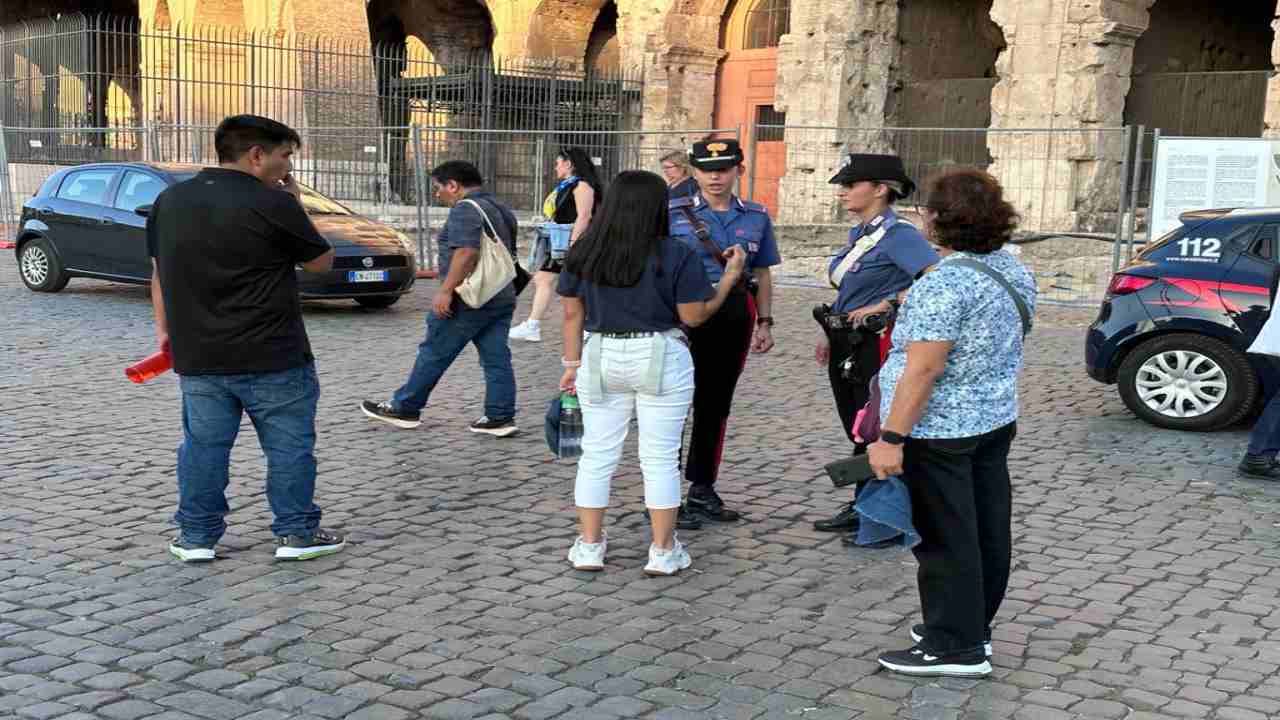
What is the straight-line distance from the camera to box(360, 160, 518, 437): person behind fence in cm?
768

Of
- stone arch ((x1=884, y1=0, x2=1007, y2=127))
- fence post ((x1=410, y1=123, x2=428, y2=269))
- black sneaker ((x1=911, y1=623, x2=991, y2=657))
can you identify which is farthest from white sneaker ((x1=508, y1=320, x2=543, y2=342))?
stone arch ((x1=884, y1=0, x2=1007, y2=127))

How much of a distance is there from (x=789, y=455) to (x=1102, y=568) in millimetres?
2292

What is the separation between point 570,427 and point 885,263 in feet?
4.87

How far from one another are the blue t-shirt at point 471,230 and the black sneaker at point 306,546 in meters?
2.54

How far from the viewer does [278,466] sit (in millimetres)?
5281

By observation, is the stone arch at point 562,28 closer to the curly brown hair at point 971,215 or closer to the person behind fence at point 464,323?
the person behind fence at point 464,323

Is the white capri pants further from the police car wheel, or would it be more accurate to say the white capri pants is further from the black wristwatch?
the police car wheel

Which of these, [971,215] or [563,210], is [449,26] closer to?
[563,210]

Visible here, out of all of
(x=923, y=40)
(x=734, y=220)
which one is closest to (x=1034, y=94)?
(x=923, y=40)

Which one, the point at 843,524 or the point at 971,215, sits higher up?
the point at 971,215

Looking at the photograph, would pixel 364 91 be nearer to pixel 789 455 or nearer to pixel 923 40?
pixel 923 40

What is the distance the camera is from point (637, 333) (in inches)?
196

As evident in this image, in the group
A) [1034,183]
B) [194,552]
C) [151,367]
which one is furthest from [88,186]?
[1034,183]

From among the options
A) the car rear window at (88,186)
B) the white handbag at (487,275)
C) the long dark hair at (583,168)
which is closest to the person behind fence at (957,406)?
the white handbag at (487,275)
